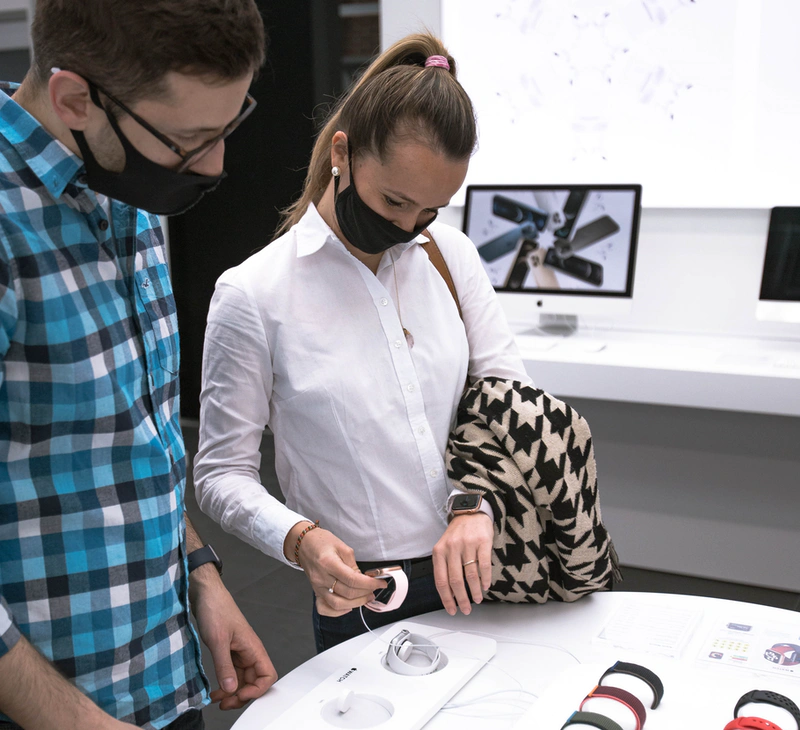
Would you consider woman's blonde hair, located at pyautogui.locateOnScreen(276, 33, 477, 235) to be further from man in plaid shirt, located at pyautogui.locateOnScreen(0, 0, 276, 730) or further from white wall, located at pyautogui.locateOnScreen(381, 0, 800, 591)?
white wall, located at pyautogui.locateOnScreen(381, 0, 800, 591)

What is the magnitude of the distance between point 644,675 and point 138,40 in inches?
35.9

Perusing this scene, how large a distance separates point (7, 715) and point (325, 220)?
832mm

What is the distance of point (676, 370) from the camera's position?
2.66 m

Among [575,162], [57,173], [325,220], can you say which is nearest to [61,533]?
[57,173]

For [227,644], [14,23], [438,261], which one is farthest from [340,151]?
[14,23]

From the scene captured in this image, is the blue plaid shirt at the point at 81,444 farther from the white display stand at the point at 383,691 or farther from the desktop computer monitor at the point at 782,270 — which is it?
the desktop computer monitor at the point at 782,270

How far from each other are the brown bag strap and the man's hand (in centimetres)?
61

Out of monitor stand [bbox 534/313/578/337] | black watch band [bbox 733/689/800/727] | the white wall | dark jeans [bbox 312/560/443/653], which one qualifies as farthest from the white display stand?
monitor stand [bbox 534/313/578/337]

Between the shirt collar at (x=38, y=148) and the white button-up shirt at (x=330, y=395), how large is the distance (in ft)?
1.48

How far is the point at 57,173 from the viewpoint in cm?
81

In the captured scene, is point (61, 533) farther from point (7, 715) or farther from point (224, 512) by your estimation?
point (224, 512)

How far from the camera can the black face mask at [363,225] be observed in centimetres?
125

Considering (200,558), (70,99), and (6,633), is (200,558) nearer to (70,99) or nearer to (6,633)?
(6,633)

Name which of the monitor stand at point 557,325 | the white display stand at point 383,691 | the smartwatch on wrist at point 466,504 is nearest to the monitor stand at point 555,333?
the monitor stand at point 557,325
